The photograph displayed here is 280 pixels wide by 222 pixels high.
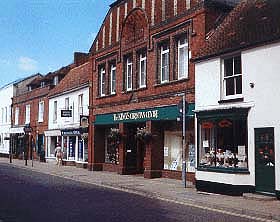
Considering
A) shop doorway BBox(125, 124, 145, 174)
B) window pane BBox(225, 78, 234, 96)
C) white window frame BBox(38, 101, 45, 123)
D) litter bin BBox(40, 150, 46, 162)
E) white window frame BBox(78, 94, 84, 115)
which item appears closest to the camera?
window pane BBox(225, 78, 234, 96)

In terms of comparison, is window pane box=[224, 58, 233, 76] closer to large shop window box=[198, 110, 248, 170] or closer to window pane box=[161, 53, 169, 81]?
large shop window box=[198, 110, 248, 170]

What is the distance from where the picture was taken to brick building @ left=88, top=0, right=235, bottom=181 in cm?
2027

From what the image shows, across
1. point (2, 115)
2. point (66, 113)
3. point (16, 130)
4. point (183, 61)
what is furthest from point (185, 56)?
→ point (2, 115)

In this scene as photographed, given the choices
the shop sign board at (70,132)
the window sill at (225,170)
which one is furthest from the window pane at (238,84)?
the shop sign board at (70,132)

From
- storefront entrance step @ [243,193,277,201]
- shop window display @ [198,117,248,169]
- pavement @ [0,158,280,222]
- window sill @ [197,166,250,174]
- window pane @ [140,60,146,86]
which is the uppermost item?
window pane @ [140,60,146,86]

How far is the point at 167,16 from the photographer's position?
21953 mm

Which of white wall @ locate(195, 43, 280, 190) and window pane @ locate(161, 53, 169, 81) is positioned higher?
window pane @ locate(161, 53, 169, 81)

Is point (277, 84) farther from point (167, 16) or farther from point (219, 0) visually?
point (167, 16)

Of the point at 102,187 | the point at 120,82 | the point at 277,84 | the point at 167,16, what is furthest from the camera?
the point at 120,82

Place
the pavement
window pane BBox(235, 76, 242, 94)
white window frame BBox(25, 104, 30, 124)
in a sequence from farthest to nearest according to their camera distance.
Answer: white window frame BBox(25, 104, 30, 124)
window pane BBox(235, 76, 242, 94)
the pavement

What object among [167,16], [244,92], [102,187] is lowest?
[102,187]

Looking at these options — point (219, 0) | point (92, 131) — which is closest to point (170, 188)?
point (219, 0)

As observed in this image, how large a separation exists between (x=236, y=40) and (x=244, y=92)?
2168 millimetres

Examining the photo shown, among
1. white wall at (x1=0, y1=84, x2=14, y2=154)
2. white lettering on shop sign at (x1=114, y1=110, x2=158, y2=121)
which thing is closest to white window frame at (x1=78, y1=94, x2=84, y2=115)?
white lettering on shop sign at (x1=114, y1=110, x2=158, y2=121)
